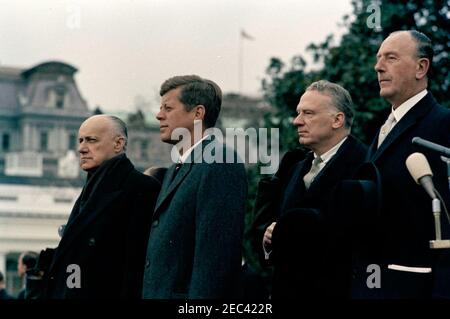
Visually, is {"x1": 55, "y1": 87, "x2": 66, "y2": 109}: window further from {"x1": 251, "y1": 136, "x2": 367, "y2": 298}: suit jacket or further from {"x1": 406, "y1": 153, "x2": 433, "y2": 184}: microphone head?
{"x1": 406, "y1": 153, "x2": 433, "y2": 184}: microphone head

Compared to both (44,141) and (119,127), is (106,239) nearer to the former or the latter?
(119,127)

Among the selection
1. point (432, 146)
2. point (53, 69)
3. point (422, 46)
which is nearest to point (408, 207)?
point (432, 146)

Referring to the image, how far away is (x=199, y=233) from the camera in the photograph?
623 centimetres

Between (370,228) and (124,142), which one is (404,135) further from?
(124,142)

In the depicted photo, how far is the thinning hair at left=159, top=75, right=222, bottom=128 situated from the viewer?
21.6 ft

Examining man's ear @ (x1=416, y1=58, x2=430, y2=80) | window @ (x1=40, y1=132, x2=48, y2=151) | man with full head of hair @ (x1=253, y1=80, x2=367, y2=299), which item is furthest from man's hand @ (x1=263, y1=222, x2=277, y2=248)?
window @ (x1=40, y1=132, x2=48, y2=151)

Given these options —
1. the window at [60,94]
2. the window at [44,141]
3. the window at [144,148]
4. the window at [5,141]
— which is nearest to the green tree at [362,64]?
the window at [144,148]

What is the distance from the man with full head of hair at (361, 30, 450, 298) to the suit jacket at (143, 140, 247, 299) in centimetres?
75

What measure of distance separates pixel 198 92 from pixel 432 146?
1.52 metres

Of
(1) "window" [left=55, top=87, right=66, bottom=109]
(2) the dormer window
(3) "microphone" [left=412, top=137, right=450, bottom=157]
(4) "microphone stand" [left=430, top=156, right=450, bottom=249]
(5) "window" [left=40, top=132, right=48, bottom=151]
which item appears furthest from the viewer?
(5) "window" [left=40, top=132, right=48, bottom=151]

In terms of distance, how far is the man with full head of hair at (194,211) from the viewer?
Result: 243 inches

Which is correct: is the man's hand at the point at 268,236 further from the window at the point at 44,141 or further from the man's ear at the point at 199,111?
the window at the point at 44,141

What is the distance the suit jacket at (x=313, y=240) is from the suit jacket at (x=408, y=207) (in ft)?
0.94
